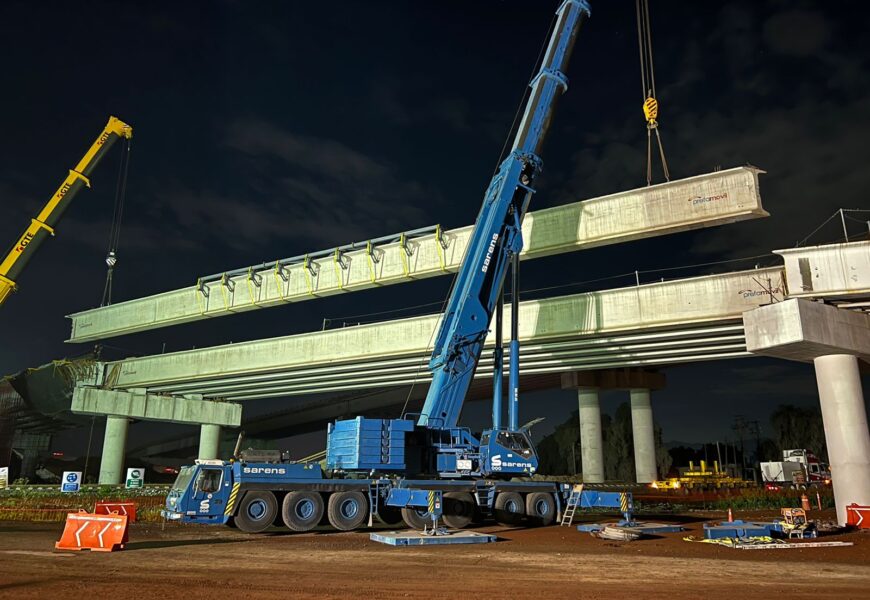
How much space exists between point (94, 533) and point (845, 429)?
933 inches

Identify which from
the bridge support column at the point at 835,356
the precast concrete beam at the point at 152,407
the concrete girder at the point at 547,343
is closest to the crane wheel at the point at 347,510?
the concrete girder at the point at 547,343

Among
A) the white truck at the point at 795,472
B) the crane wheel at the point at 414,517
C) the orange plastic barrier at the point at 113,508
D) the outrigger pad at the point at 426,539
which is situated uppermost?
the white truck at the point at 795,472

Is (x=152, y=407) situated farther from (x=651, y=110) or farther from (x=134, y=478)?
(x=651, y=110)

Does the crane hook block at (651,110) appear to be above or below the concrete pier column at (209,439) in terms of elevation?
above

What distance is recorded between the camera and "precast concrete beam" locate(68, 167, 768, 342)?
25750mm

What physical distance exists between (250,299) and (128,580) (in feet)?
98.4

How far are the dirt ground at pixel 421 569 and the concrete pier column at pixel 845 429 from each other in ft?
18.9

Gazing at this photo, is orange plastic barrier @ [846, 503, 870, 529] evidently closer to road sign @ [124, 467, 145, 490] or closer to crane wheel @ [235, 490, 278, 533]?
crane wheel @ [235, 490, 278, 533]

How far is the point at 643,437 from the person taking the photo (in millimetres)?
43375

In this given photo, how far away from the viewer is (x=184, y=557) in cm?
1349

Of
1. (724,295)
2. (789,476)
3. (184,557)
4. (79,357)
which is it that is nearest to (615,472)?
(789,476)

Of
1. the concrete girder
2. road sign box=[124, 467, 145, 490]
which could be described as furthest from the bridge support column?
road sign box=[124, 467, 145, 490]

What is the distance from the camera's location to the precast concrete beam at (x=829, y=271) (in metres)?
22.3

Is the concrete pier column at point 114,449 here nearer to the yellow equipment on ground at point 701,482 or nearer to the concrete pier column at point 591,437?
the concrete pier column at point 591,437
